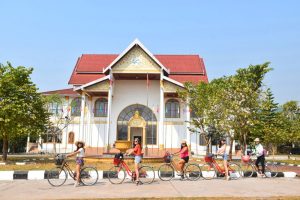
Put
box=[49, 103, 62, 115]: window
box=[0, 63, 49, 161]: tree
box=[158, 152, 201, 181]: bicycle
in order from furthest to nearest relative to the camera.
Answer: box=[49, 103, 62, 115]: window < box=[0, 63, 49, 161]: tree < box=[158, 152, 201, 181]: bicycle

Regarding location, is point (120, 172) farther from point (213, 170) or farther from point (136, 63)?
point (136, 63)

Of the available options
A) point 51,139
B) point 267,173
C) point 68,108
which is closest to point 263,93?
point 267,173

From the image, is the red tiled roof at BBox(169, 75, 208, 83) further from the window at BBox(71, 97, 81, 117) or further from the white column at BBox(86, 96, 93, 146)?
the window at BBox(71, 97, 81, 117)

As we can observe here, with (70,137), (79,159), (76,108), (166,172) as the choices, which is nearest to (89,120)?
(76,108)

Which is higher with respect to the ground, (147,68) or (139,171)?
(147,68)

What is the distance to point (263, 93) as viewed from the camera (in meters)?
22.7

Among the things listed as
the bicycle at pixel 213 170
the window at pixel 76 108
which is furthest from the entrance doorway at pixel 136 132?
the bicycle at pixel 213 170

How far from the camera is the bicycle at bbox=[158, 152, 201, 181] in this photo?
11.9m

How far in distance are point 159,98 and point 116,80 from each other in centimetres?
485

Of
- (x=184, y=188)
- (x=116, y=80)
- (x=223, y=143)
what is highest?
(x=116, y=80)

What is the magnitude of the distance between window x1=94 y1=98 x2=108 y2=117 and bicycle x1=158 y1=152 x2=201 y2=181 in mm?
23187

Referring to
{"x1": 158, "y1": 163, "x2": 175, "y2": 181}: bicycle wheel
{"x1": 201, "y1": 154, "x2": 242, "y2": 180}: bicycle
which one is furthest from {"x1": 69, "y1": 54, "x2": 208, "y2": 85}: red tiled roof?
{"x1": 158, "y1": 163, "x2": 175, "y2": 181}: bicycle wheel

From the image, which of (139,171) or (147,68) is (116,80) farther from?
(139,171)

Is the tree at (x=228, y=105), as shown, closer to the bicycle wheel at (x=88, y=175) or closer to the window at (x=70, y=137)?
the bicycle wheel at (x=88, y=175)
